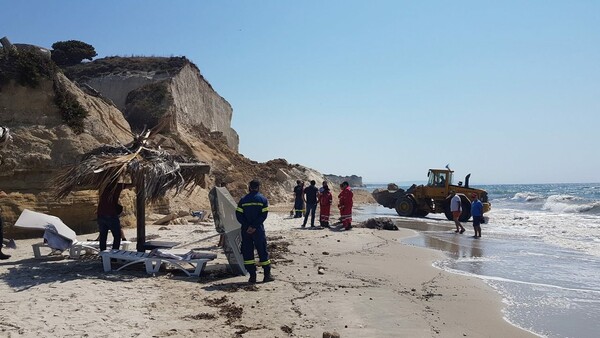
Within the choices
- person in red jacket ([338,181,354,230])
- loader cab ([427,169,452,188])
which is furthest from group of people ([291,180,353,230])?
loader cab ([427,169,452,188])

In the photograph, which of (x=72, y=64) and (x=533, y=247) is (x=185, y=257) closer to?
(x=533, y=247)

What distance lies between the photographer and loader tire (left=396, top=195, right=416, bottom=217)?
23609 millimetres

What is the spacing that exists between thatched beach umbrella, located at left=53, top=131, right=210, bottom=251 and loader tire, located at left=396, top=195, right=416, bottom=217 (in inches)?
660

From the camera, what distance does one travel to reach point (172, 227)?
1403cm

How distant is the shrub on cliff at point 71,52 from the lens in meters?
42.4

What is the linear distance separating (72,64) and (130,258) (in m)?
41.4

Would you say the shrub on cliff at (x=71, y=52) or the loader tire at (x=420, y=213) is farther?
the shrub on cliff at (x=71, y=52)

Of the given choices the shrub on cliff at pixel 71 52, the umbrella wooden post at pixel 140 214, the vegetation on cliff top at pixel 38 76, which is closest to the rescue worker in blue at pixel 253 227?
the umbrella wooden post at pixel 140 214

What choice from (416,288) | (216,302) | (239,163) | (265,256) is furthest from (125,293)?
(239,163)

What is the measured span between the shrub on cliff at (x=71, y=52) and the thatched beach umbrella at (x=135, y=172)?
39061 mm

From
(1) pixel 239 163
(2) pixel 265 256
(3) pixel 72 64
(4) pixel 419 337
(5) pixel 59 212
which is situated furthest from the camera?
(3) pixel 72 64

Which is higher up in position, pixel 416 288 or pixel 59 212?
pixel 59 212

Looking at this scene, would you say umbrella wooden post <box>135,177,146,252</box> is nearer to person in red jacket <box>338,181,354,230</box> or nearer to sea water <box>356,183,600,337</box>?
sea water <box>356,183,600,337</box>

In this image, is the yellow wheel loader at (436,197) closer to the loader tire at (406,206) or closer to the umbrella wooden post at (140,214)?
the loader tire at (406,206)
